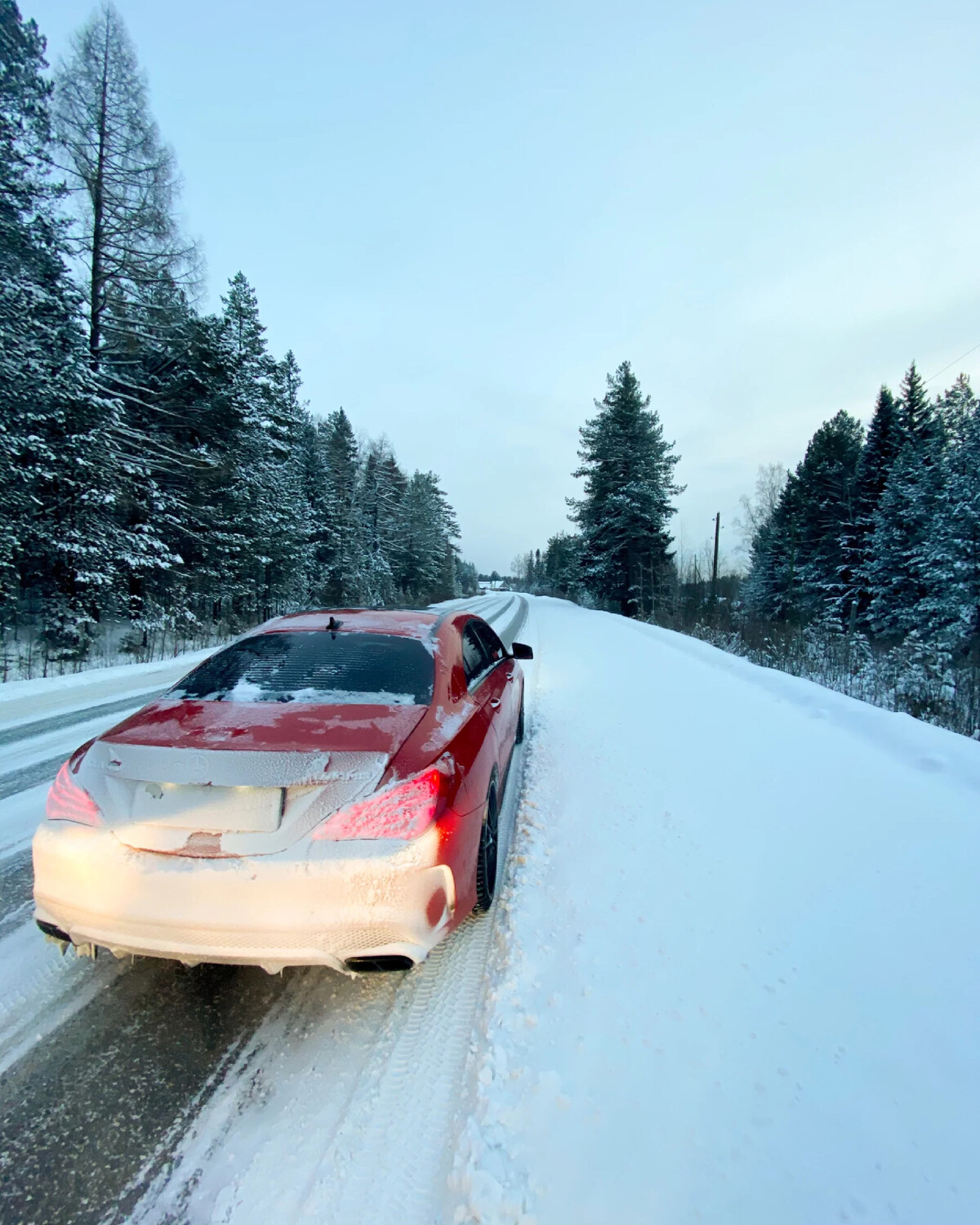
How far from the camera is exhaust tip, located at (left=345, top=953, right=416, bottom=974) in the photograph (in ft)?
6.25

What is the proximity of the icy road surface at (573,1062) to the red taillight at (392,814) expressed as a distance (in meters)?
0.83

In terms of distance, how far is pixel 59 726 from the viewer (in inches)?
232

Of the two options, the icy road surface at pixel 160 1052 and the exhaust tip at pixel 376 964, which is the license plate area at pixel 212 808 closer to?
the exhaust tip at pixel 376 964

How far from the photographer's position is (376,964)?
75.1 inches

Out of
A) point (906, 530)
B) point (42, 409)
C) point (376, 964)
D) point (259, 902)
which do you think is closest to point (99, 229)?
point (42, 409)

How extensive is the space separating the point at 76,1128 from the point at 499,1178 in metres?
1.33

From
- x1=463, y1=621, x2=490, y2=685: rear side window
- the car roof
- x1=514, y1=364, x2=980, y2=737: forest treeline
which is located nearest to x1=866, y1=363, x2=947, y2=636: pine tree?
x1=514, y1=364, x2=980, y2=737: forest treeline

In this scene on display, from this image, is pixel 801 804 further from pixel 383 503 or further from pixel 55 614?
pixel 383 503

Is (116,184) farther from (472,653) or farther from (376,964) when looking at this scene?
(376,964)

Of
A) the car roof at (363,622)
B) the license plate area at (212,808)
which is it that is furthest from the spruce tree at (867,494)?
the license plate area at (212,808)

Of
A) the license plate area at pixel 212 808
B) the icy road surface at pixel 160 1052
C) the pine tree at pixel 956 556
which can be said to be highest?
the pine tree at pixel 956 556

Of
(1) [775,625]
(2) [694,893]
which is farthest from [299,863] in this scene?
(1) [775,625]

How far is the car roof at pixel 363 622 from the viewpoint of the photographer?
314 cm

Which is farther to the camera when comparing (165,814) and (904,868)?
(904,868)
